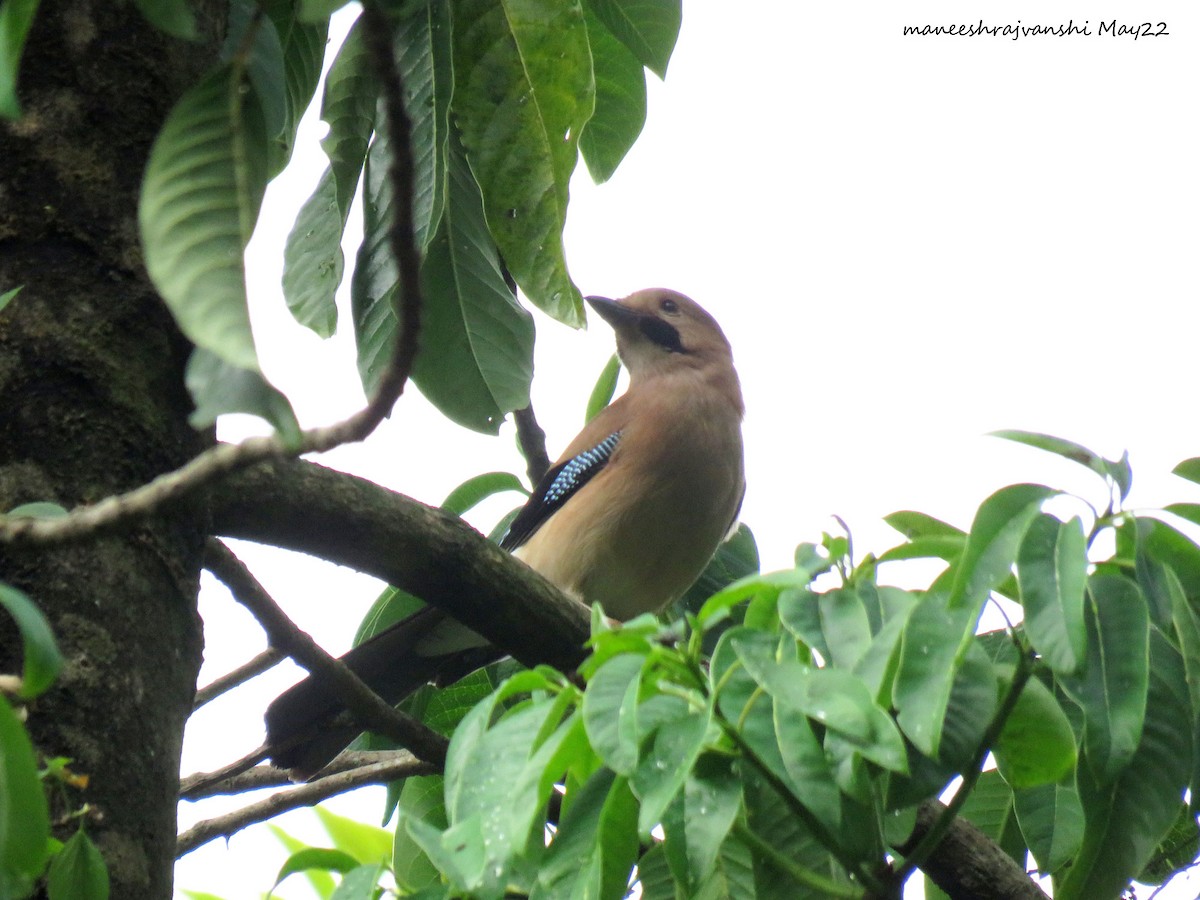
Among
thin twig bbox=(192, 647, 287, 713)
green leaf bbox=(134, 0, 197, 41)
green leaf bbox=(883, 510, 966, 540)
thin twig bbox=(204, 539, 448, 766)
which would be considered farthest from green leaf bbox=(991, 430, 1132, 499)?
thin twig bbox=(192, 647, 287, 713)

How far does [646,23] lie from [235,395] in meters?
2.24

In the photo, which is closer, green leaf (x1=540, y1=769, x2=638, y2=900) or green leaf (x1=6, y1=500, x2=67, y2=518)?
green leaf (x1=6, y1=500, x2=67, y2=518)

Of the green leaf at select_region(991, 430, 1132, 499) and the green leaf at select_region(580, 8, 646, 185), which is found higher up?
the green leaf at select_region(580, 8, 646, 185)

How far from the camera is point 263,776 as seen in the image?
4.27 meters

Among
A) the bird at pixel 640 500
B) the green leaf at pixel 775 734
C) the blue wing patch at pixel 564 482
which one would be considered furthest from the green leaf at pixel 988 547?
the blue wing patch at pixel 564 482

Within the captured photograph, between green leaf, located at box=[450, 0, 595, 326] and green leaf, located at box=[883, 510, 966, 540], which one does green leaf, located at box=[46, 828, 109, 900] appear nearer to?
green leaf, located at box=[883, 510, 966, 540]

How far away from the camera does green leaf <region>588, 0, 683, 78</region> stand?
350 cm

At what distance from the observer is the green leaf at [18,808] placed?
53.8 inches

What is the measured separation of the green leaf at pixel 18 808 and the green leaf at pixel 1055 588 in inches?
51.3

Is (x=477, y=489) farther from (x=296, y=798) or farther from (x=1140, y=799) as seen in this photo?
(x=1140, y=799)

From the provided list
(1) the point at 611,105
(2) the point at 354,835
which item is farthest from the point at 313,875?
(1) the point at 611,105

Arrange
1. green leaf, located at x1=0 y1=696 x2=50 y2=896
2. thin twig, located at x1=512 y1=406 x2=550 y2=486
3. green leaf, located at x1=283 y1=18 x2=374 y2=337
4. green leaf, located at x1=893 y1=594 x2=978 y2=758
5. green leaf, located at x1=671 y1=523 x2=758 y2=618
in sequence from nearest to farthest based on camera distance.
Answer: green leaf, located at x1=0 y1=696 x2=50 y2=896 → green leaf, located at x1=893 y1=594 x2=978 y2=758 → green leaf, located at x1=283 y1=18 x2=374 y2=337 → thin twig, located at x1=512 y1=406 x2=550 y2=486 → green leaf, located at x1=671 y1=523 x2=758 y2=618

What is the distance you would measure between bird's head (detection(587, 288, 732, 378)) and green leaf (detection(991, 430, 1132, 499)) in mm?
4720

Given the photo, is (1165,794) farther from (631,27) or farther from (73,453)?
(631,27)
